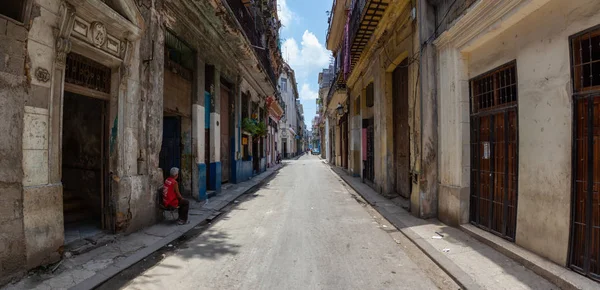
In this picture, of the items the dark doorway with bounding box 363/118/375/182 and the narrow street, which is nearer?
the narrow street

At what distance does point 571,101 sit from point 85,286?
6.08 m

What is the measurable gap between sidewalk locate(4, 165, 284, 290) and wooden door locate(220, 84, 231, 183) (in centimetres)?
574

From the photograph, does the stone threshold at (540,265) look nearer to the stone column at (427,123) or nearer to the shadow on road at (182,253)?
the stone column at (427,123)

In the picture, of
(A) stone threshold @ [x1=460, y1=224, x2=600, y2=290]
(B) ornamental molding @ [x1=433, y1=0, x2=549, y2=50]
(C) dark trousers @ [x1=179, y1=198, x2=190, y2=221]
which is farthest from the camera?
(C) dark trousers @ [x1=179, y1=198, x2=190, y2=221]

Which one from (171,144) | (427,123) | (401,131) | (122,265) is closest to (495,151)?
(427,123)

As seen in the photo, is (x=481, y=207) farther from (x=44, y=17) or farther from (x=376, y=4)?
(x=44, y=17)

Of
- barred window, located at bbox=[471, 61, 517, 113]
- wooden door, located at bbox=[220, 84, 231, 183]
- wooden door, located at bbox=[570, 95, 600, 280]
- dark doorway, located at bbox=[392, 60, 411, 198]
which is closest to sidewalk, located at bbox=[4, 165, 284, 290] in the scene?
wooden door, located at bbox=[570, 95, 600, 280]

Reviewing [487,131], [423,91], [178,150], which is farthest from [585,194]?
[178,150]

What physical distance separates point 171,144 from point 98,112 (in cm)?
324

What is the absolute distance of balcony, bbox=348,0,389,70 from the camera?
8.62 metres

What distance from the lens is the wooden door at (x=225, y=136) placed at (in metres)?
12.6

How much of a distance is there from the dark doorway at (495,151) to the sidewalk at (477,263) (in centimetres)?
37

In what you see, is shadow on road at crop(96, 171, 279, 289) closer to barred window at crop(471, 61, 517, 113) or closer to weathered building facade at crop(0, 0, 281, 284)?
weathered building facade at crop(0, 0, 281, 284)

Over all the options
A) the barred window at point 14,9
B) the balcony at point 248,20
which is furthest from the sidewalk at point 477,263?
the balcony at point 248,20
